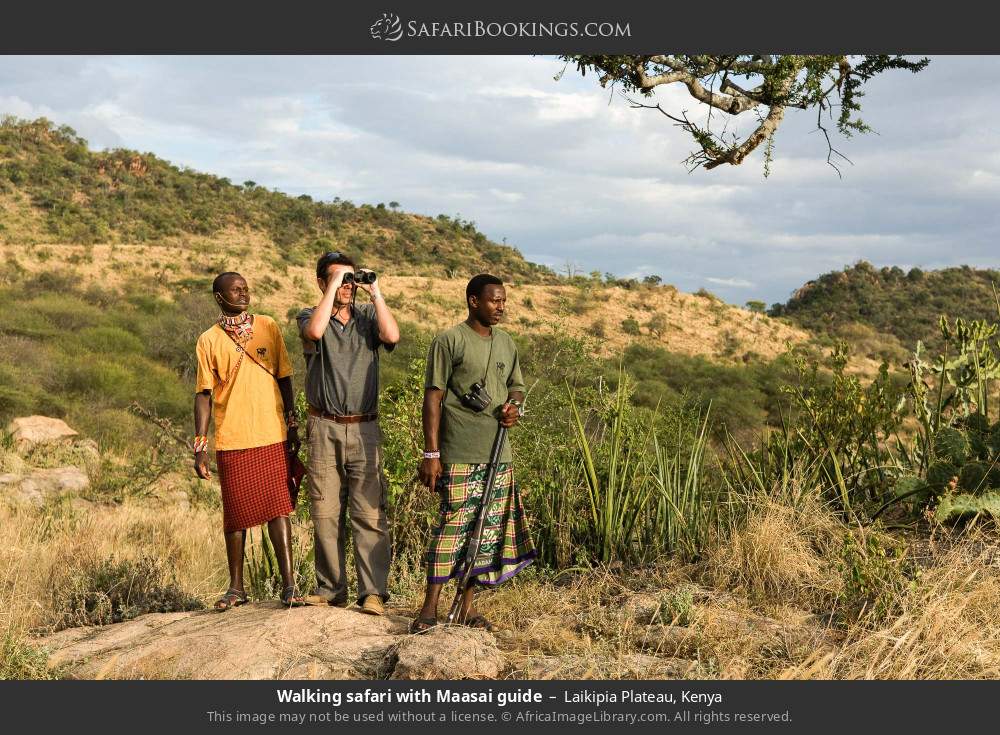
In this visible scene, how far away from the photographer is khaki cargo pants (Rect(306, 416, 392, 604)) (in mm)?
4641

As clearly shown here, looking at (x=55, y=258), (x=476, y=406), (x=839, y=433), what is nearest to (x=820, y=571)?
(x=839, y=433)

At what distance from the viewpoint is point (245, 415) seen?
4.80 meters

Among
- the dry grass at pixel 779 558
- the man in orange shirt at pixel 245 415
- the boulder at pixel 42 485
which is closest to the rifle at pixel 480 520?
the man in orange shirt at pixel 245 415

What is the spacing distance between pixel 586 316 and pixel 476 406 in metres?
28.4

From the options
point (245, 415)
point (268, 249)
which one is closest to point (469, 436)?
point (245, 415)

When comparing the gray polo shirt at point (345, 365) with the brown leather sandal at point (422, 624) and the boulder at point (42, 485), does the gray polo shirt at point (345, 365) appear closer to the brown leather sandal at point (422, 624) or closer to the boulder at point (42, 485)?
the brown leather sandal at point (422, 624)

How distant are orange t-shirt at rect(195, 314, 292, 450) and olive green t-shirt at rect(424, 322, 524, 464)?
1.01 m

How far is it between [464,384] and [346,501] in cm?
97

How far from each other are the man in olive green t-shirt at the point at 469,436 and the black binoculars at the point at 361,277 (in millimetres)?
453

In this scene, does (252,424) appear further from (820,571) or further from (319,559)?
(820,571)

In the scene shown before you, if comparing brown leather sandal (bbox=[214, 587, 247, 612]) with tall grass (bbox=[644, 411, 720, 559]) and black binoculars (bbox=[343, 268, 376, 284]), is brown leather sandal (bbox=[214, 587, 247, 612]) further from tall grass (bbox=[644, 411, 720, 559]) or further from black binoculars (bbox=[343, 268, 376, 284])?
tall grass (bbox=[644, 411, 720, 559])

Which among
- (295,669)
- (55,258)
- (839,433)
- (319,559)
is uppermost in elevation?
(55,258)

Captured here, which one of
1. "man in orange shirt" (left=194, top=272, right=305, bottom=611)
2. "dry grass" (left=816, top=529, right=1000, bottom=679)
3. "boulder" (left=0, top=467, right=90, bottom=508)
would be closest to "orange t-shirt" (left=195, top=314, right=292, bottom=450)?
"man in orange shirt" (left=194, top=272, right=305, bottom=611)

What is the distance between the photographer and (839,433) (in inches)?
247
